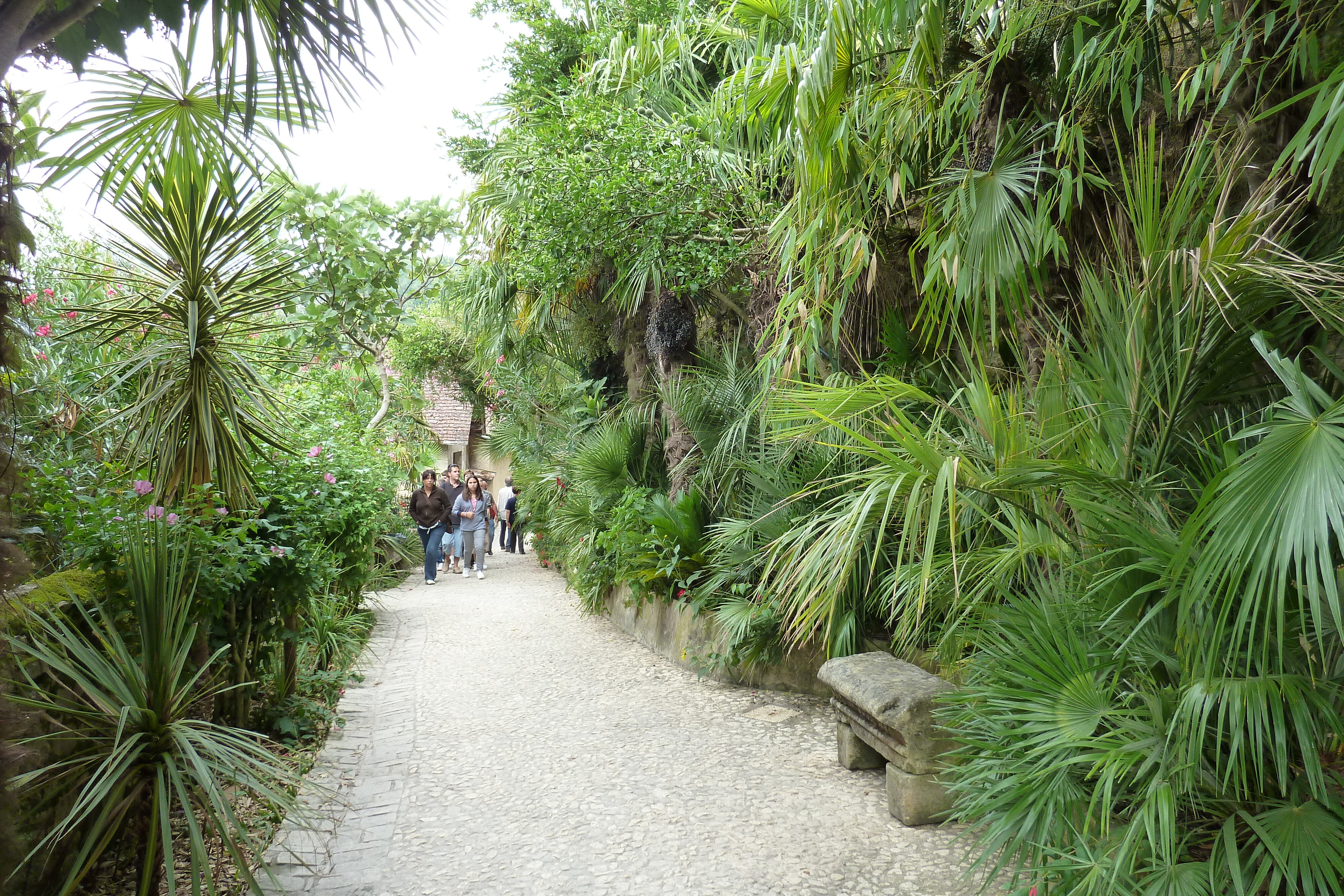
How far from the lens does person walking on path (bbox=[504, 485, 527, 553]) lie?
16.5 m

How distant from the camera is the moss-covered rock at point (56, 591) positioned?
2.68 metres

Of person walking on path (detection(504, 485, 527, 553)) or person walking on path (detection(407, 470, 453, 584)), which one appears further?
person walking on path (detection(504, 485, 527, 553))

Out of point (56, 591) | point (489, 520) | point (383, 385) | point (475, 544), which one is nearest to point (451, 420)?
point (489, 520)

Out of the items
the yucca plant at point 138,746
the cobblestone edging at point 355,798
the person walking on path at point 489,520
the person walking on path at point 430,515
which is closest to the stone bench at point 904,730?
the cobblestone edging at point 355,798

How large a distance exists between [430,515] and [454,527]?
1028mm

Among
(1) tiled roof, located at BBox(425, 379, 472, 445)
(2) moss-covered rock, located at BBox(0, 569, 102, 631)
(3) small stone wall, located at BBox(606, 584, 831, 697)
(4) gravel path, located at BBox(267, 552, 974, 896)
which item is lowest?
(4) gravel path, located at BBox(267, 552, 974, 896)

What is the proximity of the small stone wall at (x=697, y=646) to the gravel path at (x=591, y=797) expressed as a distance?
0.11 metres

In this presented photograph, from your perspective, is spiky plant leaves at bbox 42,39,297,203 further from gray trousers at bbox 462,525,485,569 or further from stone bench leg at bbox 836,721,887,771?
gray trousers at bbox 462,525,485,569

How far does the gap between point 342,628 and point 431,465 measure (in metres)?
11.1

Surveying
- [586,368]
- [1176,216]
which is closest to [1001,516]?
[1176,216]

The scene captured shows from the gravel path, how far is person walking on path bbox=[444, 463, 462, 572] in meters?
5.68

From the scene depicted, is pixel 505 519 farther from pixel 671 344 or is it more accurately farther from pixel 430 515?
pixel 671 344

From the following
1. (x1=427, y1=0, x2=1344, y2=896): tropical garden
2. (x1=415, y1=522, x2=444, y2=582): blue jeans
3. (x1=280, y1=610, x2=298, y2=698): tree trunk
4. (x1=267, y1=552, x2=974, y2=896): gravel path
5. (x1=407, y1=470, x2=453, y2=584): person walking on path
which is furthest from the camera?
(x1=415, y1=522, x2=444, y2=582): blue jeans

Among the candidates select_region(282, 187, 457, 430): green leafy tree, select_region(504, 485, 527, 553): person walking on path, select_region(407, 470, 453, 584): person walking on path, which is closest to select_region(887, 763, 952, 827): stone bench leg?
select_region(282, 187, 457, 430): green leafy tree
